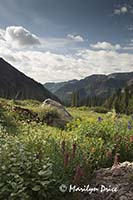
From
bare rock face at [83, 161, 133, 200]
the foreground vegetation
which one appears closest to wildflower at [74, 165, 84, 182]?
the foreground vegetation

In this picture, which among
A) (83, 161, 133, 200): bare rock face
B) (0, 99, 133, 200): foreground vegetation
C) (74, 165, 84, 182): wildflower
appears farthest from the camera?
(83, 161, 133, 200): bare rock face

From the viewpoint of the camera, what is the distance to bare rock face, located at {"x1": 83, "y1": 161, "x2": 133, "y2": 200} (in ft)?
20.5

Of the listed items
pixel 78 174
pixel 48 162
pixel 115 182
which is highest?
pixel 48 162

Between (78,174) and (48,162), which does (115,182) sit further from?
(48,162)

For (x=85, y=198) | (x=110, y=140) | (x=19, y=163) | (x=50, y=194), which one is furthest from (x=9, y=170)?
(x=110, y=140)

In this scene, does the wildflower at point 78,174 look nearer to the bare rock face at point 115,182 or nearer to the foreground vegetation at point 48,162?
the foreground vegetation at point 48,162

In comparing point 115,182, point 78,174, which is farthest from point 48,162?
point 115,182

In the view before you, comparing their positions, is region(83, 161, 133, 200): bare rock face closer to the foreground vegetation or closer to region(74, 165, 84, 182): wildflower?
the foreground vegetation

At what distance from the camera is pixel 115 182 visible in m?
6.78

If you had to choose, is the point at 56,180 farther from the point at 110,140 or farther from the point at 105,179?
the point at 110,140

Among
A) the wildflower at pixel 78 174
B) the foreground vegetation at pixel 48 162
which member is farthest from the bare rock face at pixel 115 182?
the wildflower at pixel 78 174

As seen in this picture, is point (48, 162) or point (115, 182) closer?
point (48, 162)

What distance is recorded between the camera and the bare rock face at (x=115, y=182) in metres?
6.25

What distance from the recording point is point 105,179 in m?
6.93
